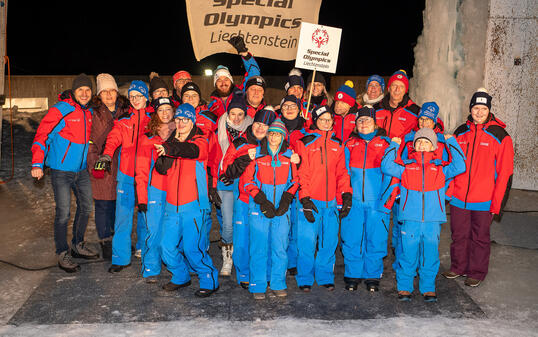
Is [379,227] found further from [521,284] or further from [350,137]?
[521,284]

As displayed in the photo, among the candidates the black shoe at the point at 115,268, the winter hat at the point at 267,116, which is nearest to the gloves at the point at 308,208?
the winter hat at the point at 267,116

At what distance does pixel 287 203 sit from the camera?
547 cm

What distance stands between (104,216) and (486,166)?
4.51 m

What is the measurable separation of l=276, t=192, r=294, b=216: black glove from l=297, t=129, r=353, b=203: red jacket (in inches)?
12.9

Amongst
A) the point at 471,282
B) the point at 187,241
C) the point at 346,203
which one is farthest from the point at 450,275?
the point at 187,241

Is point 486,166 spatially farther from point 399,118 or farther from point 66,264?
point 66,264

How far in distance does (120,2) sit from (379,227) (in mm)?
28248

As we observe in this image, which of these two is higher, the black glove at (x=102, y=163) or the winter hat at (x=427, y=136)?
the winter hat at (x=427, y=136)

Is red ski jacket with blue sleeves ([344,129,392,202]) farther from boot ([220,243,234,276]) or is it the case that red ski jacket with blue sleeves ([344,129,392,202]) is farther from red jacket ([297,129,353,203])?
boot ([220,243,234,276])

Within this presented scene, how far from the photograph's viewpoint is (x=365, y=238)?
6031 millimetres

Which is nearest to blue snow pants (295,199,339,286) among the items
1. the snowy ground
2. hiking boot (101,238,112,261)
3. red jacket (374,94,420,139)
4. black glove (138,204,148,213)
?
the snowy ground

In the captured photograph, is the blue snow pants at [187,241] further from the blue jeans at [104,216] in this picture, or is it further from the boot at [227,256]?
the blue jeans at [104,216]

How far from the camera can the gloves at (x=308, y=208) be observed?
18.3ft

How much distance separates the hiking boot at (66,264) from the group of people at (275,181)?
0.05ft
